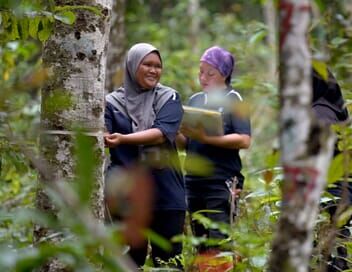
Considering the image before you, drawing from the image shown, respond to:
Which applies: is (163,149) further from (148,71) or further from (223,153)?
(223,153)

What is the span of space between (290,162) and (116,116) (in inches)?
125

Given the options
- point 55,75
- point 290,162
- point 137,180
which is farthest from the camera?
point 55,75

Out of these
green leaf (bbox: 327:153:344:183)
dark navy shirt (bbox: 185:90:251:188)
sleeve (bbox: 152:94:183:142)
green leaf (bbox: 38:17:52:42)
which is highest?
green leaf (bbox: 38:17:52:42)

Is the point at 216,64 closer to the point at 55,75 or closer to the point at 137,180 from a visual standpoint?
the point at 55,75

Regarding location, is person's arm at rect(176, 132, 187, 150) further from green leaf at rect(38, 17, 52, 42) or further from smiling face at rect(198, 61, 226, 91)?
green leaf at rect(38, 17, 52, 42)

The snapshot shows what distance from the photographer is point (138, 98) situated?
4.97 meters

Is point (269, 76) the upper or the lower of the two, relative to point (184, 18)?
lower

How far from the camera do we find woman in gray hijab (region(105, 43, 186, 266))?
4.84 m

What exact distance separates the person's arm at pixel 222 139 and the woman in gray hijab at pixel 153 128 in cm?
36

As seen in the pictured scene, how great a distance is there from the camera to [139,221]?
157cm

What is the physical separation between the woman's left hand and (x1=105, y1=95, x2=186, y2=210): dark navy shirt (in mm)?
267

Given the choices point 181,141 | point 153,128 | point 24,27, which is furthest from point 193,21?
point 24,27

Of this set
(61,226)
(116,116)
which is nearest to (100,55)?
(116,116)

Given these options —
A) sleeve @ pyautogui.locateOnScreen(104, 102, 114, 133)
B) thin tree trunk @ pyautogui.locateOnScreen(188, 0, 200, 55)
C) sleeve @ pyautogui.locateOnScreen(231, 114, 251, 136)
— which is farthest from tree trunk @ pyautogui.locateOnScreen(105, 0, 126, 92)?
thin tree trunk @ pyautogui.locateOnScreen(188, 0, 200, 55)
